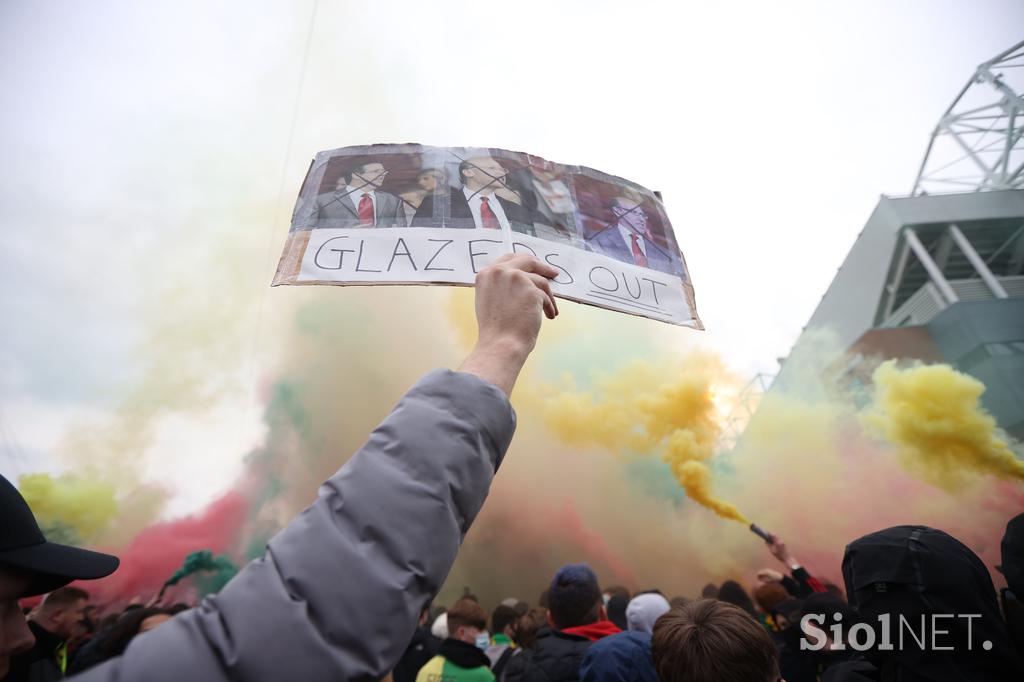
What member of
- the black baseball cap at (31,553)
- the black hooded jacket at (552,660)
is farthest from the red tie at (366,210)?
the black hooded jacket at (552,660)

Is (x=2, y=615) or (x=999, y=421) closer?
(x=2, y=615)

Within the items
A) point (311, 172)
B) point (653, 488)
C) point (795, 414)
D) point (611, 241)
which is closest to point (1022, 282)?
point (795, 414)

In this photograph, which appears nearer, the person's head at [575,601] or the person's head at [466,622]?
the person's head at [575,601]

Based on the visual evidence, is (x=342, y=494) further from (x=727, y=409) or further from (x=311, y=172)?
(x=727, y=409)

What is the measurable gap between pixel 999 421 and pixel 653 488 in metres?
8.06

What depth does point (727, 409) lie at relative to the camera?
1357 centimetres

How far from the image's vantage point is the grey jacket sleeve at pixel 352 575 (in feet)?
1.85

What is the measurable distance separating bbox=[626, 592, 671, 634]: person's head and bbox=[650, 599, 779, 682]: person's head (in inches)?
83.6

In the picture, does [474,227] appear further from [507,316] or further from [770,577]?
[770,577]

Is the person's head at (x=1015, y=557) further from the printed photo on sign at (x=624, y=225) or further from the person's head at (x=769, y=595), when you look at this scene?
the person's head at (x=769, y=595)

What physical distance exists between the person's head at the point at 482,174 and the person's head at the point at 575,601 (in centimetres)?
215

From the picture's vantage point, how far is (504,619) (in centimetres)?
576

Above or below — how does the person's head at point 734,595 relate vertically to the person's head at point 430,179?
below

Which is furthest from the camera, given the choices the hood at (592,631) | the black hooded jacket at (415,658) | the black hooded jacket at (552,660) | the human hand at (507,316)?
the black hooded jacket at (415,658)
